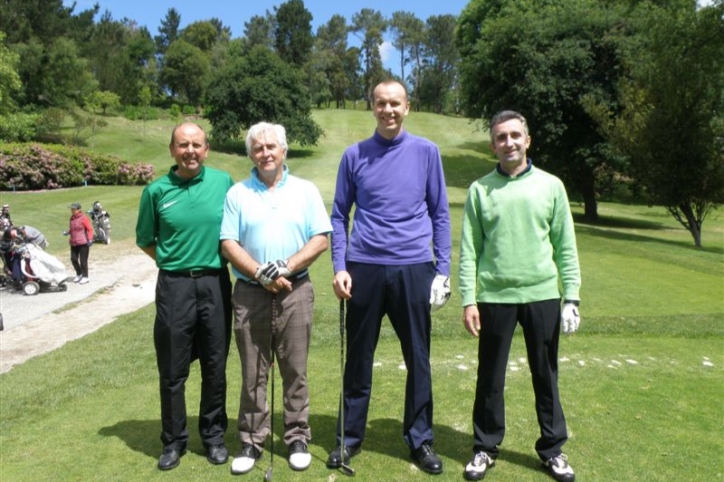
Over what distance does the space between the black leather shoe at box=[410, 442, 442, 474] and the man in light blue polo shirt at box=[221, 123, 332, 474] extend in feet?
2.24

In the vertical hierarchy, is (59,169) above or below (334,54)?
below

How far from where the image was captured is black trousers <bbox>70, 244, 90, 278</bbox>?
14320mm

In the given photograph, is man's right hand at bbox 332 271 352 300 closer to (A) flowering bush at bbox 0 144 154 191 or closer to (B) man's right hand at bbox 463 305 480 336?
(B) man's right hand at bbox 463 305 480 336

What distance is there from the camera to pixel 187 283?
391 cm

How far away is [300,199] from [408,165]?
711 millimetres

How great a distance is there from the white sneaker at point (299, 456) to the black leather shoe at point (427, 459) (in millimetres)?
668

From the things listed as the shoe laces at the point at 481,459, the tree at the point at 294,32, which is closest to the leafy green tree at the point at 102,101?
the tree at the point at 294,32

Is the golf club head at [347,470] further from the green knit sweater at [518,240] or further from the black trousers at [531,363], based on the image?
the green knit sweater at [518,240]

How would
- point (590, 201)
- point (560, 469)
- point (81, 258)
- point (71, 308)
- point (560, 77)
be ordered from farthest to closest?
point (590, 201) < point (560, 77) < point (81, 258) < point (71, 308) < point (560, 469)

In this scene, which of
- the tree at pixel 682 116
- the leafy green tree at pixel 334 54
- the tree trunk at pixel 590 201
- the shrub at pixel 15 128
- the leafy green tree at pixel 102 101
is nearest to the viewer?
the tree at pixel 682 116

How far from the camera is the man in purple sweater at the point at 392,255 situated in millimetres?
3766

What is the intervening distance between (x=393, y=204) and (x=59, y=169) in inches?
1243

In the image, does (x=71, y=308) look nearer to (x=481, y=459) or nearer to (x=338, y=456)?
(x=338, y=456)

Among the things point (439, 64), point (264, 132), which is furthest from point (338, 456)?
point (439, 64)
